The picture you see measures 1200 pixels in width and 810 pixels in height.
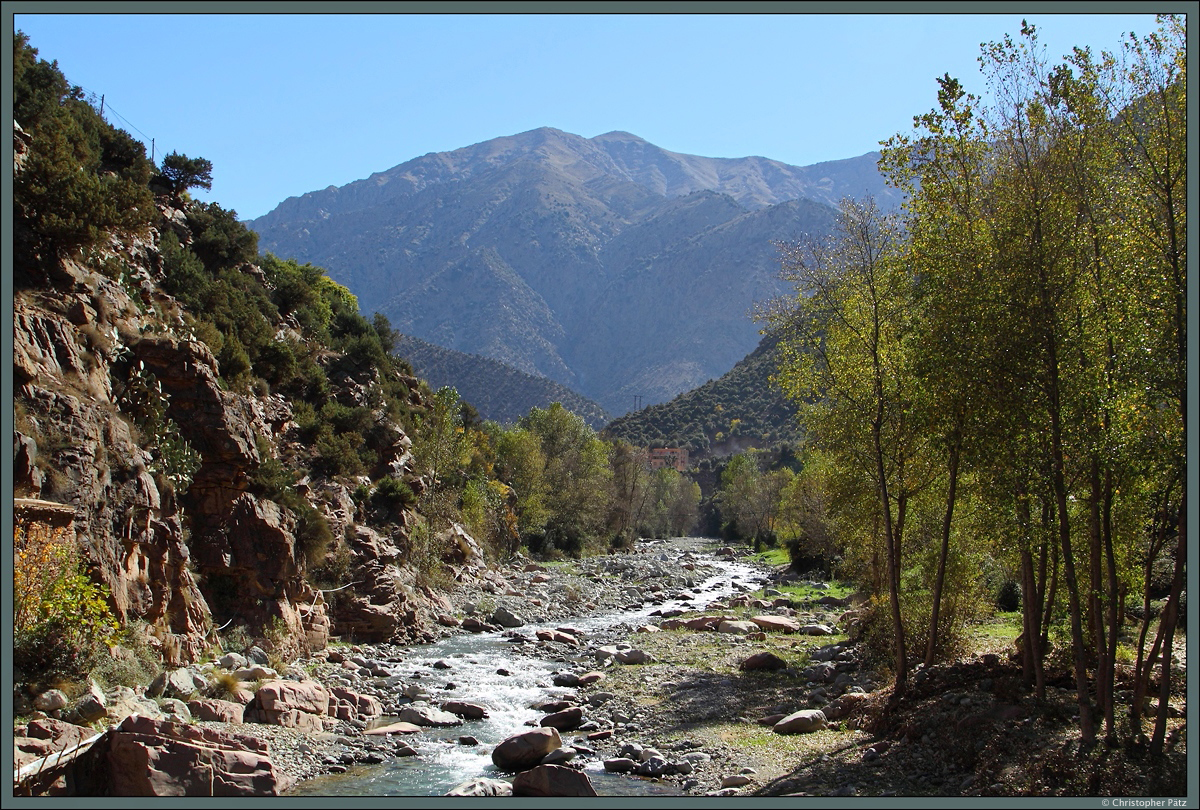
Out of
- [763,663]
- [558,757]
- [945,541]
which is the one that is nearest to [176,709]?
[558,757]

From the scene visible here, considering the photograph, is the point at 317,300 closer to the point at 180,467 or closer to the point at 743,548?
the point at 180,467

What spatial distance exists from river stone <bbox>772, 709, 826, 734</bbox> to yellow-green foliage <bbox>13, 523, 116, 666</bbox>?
14.8m

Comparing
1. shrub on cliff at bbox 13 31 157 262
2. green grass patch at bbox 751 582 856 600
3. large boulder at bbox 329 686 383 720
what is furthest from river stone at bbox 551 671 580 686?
green grass patch at bbox 751 582 856 600

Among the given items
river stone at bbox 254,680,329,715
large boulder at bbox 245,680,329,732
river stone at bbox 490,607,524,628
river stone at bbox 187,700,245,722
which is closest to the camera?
river stone at bbox 187,700,245,722

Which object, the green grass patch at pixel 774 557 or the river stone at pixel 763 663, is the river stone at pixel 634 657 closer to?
the river stone at pixel 763 663

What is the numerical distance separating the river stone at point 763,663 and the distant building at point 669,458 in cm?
12390

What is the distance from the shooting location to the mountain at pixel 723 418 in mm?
155375

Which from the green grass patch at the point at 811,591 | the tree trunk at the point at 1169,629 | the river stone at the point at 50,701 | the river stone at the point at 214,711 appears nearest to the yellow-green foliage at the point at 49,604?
the river stone at the point at 50,701

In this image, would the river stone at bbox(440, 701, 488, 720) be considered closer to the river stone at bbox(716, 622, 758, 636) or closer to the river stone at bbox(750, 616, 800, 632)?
the river stone at bbox(716, 622, 758, 636)

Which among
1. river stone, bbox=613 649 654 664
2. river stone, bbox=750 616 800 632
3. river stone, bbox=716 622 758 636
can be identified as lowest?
river stone, bbox=716 622 758 636

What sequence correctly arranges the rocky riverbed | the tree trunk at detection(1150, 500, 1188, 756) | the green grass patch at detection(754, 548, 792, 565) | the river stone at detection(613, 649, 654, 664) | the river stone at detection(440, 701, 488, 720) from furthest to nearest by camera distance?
the green grass patch at detection(754, 548, 792, 565)
the river stone at detection(613, 649, 654, 664)
the river stone at detection(440, 701, 488, 720)
the rocky riverbed
the tree trunk at detection(1150, 500, 1188, 756)

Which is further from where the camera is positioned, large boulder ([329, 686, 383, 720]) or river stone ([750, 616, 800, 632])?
river stone ([750, 616, 800, 632])

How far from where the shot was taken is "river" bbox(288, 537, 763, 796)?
615 inches

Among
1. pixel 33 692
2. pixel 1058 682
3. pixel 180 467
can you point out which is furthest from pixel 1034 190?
pixel 180 467
